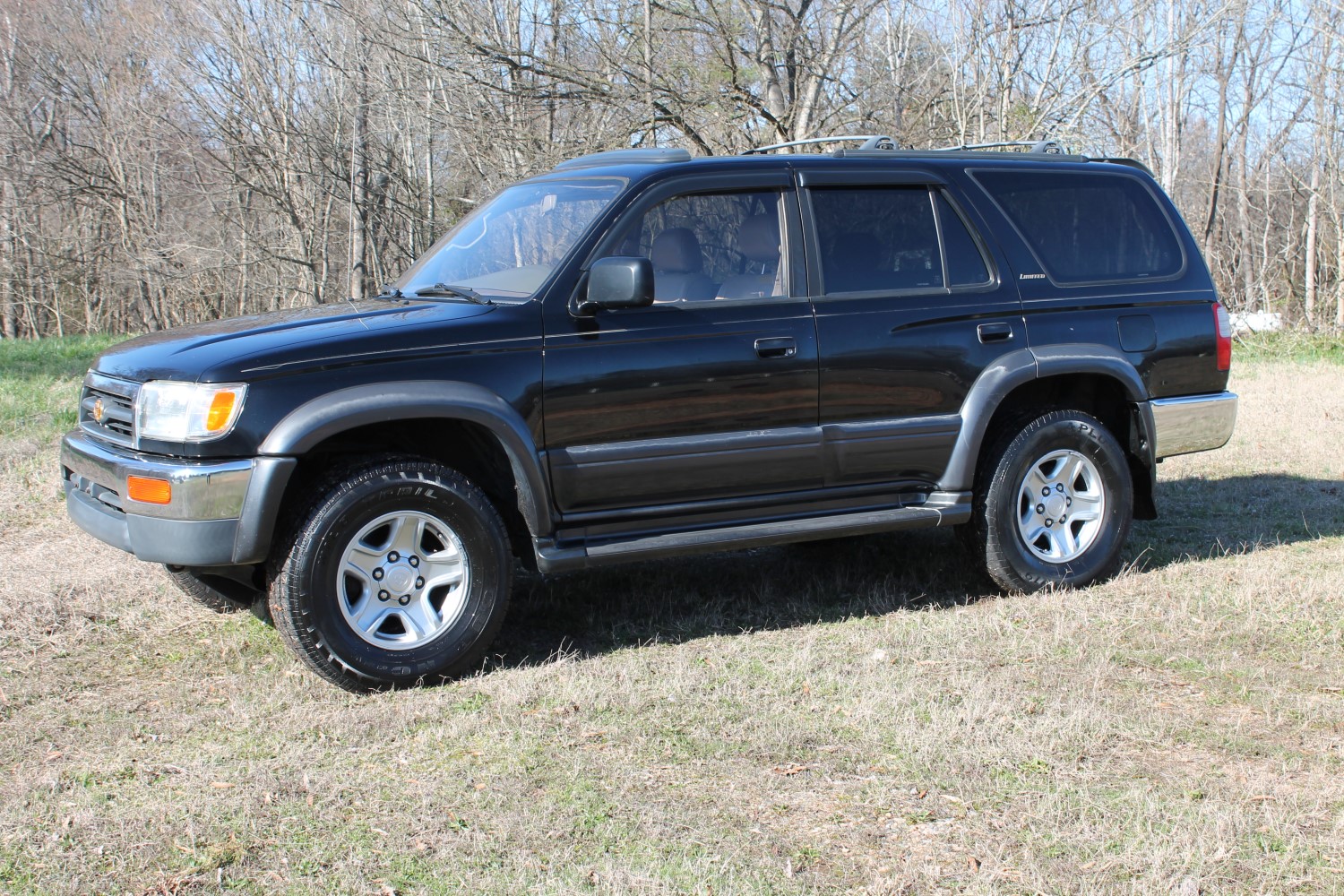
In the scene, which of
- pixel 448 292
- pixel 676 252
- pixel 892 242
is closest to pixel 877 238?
pixel 892 242

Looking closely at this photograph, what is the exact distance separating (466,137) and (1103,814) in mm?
13854

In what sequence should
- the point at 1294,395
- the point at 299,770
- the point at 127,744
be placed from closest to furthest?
1. the point at 299,770
2. the point at 127,744
3. the point at 1294,395

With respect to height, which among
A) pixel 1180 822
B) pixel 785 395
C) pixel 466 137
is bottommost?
pixel 1180 822

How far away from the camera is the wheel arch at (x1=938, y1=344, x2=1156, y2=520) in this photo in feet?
17.9

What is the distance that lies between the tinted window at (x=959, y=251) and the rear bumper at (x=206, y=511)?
301 centimetres

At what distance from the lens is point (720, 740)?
160 inches

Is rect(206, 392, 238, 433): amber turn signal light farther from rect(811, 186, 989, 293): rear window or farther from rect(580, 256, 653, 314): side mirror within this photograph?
rect(811, 186, 989, 293): rear window

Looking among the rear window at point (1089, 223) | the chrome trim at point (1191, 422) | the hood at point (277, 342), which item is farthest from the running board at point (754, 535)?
the rear window at point (1089, 223)

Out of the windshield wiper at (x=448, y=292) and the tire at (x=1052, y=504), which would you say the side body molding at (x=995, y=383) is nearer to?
the tire at (x=1052, y=504)

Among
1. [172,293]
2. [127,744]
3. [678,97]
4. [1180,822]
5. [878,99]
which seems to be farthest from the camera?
[172,293]

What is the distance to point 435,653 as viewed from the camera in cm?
459

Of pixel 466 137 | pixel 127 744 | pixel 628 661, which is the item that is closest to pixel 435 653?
pixel 628 661

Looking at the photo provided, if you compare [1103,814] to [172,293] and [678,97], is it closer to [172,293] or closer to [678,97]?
[678,97]

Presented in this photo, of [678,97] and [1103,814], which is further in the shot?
[678,97]
